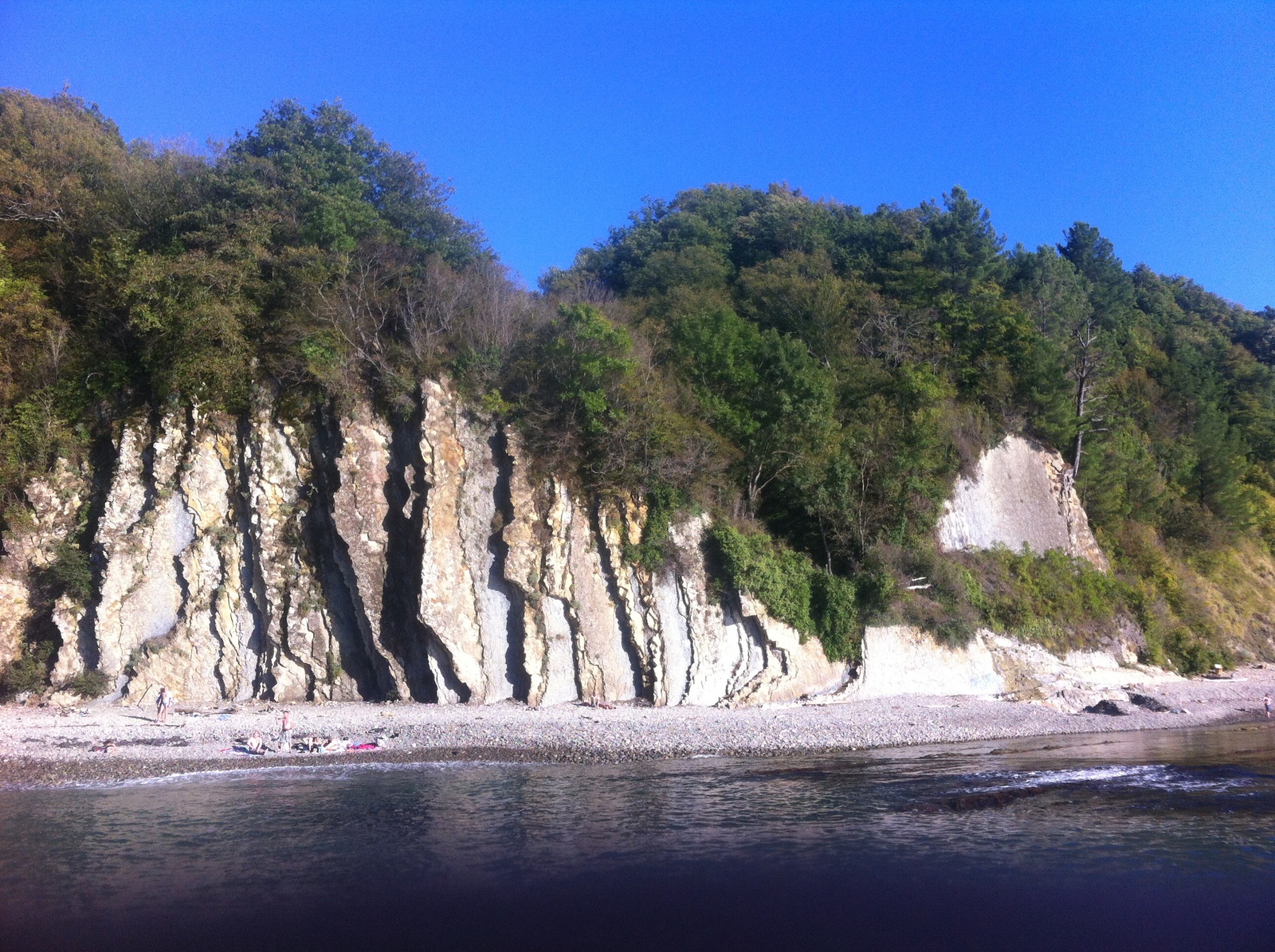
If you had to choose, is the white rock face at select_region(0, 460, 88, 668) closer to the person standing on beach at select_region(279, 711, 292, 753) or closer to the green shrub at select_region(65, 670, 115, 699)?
the green shrub at select_region(65, 670, 115, 699)

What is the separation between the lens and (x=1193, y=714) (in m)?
23.9

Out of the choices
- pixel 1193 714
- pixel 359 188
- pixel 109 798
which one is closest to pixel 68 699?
pixel 109 798

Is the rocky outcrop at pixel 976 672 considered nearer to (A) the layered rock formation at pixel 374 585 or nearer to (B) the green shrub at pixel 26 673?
(A) the layered rock formation at pixel 374 585

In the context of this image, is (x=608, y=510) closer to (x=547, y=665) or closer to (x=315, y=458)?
(x=547, y=665)

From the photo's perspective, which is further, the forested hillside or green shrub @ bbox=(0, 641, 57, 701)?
the forested hillside

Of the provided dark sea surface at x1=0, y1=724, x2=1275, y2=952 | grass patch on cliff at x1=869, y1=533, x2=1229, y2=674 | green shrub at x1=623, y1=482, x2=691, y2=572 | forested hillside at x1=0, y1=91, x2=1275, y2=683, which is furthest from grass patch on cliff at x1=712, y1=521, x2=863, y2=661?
dark sea surface at x1=0, y1=724, x2=1275, y2=952

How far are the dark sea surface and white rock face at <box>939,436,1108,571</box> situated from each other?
12.9 metres

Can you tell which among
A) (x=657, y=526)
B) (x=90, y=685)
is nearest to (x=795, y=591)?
(x=657, y=526)

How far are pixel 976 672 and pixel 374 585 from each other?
58.9 ft

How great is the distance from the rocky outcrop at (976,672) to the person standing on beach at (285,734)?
14.6 m

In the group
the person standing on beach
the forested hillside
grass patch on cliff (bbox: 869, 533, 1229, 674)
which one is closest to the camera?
the person standing on beach

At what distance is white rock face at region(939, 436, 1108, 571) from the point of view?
2997 centimetres

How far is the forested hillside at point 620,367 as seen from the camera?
989 inches

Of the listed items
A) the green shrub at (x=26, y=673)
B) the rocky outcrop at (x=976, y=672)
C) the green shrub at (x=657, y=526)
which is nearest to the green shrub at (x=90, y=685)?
the green shrub at (x=26, y=673)
